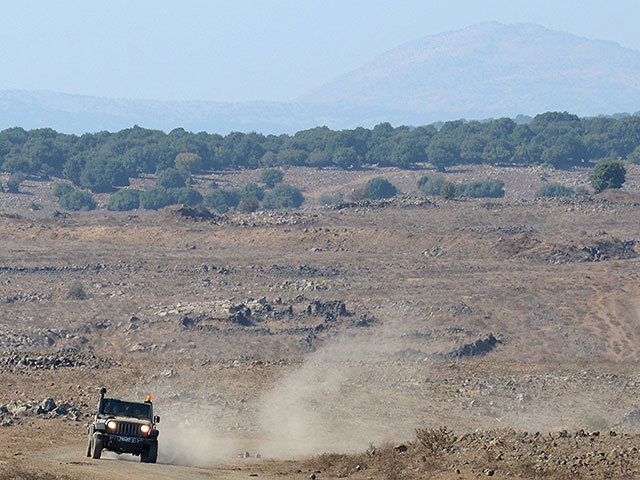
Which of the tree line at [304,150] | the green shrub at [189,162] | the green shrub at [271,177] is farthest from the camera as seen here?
the green shrub at [189,162]

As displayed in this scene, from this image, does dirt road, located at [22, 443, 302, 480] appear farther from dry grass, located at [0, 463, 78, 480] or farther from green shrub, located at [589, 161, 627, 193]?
green shrub, located at [589, 161, 627, 193]

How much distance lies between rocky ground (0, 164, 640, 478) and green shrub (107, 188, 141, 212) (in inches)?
943

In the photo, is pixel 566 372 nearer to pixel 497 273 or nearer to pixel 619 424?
pixel 619 424

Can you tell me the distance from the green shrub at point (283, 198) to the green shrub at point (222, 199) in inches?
116

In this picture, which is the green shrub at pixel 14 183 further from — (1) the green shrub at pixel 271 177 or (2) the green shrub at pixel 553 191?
(2) the green shrub at pixel 553 191

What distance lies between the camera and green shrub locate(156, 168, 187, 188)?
108 metres

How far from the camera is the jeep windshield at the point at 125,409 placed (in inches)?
731

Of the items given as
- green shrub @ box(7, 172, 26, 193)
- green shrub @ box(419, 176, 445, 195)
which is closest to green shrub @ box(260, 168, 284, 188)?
green shrub @ box(419, 176, 445, 195)

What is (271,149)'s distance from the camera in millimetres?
134375

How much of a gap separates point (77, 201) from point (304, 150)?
137ft

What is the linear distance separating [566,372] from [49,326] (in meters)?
19.6

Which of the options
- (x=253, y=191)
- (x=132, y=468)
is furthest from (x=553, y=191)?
(x=132, y=468)

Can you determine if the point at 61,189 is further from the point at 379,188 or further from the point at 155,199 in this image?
the point at 379,188

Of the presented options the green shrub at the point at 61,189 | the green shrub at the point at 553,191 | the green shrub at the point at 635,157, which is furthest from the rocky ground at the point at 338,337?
the green shrub at the point at 635,157
